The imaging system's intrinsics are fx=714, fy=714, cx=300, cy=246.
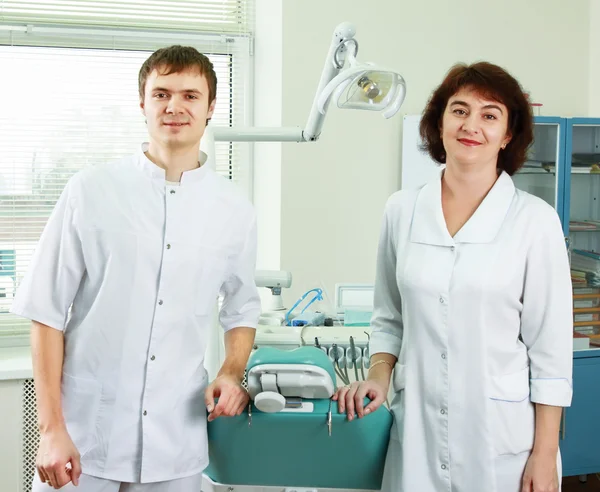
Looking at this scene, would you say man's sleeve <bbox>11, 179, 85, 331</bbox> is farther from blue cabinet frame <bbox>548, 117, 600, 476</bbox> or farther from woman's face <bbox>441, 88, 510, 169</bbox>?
blue cabinet frame <bbox>548, 117, 600, 476</bbox>

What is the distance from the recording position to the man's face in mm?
1502

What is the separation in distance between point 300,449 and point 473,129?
2.56ft

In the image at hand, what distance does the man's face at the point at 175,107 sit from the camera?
150 centimetres

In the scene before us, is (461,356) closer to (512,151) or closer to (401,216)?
(401,216)

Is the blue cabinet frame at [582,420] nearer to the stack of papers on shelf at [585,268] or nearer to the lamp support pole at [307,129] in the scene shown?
the stack of papers on shelf at [585,268]

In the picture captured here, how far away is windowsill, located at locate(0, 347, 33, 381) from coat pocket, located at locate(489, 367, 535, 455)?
6.59 feet

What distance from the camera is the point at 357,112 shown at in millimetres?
3371

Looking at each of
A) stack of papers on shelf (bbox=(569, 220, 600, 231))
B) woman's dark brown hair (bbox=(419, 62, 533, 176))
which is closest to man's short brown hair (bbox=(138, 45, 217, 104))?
woman's dark brown hair (bbox=(419, 62, 533, 176))

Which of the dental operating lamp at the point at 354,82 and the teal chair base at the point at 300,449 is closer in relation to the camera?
the teal chair base at the point at 300,449

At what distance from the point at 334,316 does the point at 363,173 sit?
3.24 ft

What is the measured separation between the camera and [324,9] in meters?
3.30

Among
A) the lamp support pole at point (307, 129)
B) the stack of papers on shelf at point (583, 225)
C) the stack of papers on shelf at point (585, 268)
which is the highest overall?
the lamp support pole at point (307, 129)

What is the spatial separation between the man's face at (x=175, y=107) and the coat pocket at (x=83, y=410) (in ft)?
1.73

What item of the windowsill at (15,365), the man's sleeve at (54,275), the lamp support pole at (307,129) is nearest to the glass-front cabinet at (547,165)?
the lamp support pole at (307,129)
